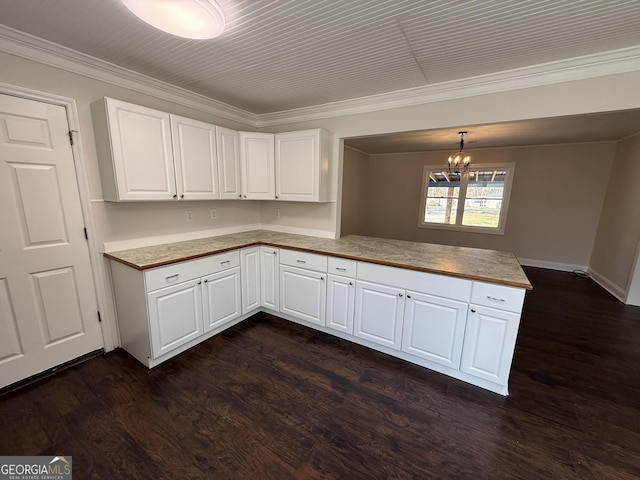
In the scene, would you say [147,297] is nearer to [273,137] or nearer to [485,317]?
[273,137]

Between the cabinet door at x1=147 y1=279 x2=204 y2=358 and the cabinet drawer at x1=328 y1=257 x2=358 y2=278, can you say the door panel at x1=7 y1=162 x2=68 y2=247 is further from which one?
the cabinet drawer at x1=328 y1=257 x2=358 y2=278

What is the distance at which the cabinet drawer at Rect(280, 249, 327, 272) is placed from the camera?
259 cm

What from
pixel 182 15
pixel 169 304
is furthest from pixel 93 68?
pixel 169 304

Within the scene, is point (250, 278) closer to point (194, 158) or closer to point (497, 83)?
point (194, 158)

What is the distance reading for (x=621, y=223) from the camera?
13.0 ft

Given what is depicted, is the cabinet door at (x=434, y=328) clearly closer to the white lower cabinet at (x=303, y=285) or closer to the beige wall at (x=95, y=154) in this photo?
the white lower cabinet at (x=303, y=285)

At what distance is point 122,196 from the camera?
207 cm

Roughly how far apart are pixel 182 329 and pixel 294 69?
2444 millimetres

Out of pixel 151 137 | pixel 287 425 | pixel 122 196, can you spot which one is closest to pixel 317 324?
pixel 287 425

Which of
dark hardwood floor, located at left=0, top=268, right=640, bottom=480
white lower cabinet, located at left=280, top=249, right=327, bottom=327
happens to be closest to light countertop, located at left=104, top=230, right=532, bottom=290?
white lower cabinet, located at left=280, top=249, right=327, bottom=327

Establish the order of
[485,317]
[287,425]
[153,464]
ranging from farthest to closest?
[485,317] → [287,425] → [153,464]

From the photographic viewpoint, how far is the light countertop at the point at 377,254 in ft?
6.41

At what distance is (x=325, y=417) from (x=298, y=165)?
2.41 metres

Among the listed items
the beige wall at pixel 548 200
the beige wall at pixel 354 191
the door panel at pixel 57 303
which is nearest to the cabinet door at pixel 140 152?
the door panel at pixel 57 303
